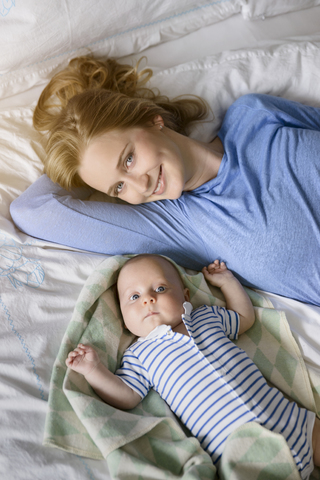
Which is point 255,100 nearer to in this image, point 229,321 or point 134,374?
point 229,321

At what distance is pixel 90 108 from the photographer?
1.29m

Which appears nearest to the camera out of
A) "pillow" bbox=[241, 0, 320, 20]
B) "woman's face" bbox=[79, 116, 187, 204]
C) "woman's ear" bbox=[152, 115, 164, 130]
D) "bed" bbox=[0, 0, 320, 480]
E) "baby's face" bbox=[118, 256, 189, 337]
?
"bed" bbox=[0, 0, 320, 480]

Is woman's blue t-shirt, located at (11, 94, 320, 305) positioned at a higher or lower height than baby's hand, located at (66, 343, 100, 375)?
higher

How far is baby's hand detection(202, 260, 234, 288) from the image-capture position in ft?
4.07

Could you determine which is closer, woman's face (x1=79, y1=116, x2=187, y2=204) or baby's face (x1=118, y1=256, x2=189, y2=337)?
baby's face (x1=118, y1=256, x2=189, y2=337)

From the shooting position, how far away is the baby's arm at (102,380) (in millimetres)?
987

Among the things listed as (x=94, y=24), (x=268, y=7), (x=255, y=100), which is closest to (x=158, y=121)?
(x=255, y=100)

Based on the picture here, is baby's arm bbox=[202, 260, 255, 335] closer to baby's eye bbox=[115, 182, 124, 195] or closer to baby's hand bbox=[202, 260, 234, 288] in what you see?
baby's hand bbox=[202, 260, 234, 288]

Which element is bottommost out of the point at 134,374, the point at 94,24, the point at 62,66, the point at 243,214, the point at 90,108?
the point at 134,374

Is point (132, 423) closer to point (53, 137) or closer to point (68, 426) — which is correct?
point (68, 426)

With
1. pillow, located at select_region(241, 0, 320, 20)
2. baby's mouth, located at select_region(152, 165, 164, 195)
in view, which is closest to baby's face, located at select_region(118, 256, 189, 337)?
baby's mouth, located at select_region(152, 165, 164, 195)

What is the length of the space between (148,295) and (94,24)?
1092 mm

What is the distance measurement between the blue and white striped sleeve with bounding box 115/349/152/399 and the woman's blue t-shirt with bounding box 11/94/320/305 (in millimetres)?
370

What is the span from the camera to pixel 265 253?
3.89ft
